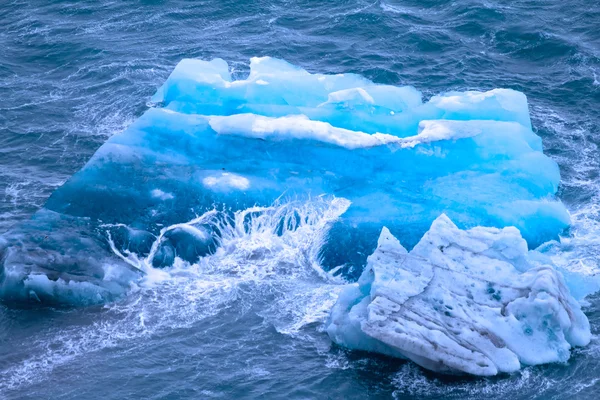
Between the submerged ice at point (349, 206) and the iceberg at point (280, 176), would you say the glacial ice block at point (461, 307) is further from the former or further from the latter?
the iceberg at point (280, 176)

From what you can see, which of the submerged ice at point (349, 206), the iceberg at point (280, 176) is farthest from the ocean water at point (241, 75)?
the iceberg at point (280, 176)

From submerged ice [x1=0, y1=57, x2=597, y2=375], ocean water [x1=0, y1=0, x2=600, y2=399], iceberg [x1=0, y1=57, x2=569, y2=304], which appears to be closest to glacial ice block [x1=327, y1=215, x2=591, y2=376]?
submerged ice [x1=0, y1=57, x2=597, y2=375]

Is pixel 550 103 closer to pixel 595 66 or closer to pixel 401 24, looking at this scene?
pixel 595 66

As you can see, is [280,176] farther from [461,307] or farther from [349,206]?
[461,307]

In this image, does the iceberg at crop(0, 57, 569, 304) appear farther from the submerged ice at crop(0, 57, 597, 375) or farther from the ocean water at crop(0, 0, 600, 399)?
the ocean water at crop(0, 0, 600, 399)

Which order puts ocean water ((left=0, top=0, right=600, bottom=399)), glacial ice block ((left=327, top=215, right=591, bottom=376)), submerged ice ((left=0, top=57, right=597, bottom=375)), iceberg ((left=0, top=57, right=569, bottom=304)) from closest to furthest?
glacial ice block ((left=327, top=215, right=591, bottom=376))
ocean water ((left=0, top=0, right=600, bottom=399))
submerged ice ((left=0, top=57, right=597, bottom=375))
iceberg ((left=0, top=57, right=569, bottom=304))

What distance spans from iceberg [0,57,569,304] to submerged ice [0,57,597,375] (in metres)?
0.04

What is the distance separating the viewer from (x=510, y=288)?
750 inches

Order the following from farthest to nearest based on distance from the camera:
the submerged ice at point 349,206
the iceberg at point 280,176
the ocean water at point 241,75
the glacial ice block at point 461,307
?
the iceberg at point 280,176
the submerged ice at point 349,206
the ocean water at point 241,75
the glacial ice block at point 461,307

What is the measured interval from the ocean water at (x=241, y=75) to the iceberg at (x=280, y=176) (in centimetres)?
83

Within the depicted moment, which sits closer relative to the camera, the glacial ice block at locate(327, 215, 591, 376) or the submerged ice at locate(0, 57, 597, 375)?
the glacial ice block at locate(327, 215, 591, 376)

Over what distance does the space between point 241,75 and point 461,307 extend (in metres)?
14.2

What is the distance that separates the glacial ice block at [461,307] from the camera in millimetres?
17797

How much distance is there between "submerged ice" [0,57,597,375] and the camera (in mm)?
18531
